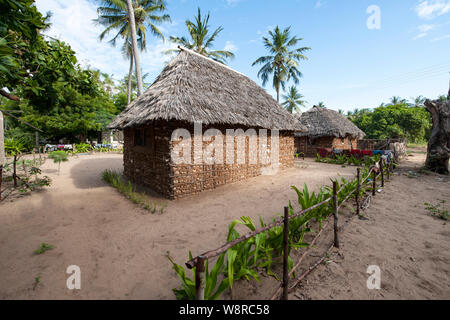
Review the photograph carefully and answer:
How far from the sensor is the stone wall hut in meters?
5.09

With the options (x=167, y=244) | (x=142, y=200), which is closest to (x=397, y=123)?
(x=142, y=200)

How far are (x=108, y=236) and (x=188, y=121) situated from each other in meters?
3.07

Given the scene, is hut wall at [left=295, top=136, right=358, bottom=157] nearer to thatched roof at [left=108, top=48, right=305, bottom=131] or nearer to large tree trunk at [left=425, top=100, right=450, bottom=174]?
large tree trunk at [left=425, top=100, right=450, bottom=174]

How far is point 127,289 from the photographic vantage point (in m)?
2.21

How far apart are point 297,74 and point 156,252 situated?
22.4 meters

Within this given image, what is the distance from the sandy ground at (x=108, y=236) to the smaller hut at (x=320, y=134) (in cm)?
991

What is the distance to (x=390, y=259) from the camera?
2.76 m

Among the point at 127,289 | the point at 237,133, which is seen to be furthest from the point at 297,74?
the point at 127,289

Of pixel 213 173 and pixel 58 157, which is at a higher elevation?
pixel 58 157

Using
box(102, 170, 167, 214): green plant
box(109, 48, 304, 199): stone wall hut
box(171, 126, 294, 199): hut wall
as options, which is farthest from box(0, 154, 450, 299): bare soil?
box(109, 48, 304, 199): stone wall hut

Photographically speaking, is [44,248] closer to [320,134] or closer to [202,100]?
[202,100]

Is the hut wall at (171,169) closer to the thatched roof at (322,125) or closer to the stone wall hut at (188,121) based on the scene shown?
the stone wall hut at (188,121)

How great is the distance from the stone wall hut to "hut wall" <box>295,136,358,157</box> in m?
7.47
